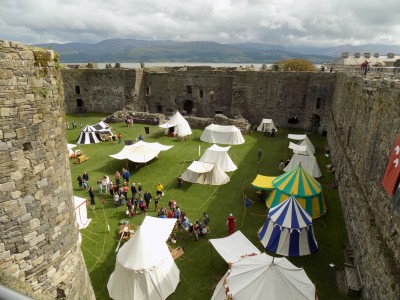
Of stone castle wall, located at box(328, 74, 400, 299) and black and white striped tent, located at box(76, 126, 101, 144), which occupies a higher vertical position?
stone castle wall, located at box(328, 74, 400, 299)

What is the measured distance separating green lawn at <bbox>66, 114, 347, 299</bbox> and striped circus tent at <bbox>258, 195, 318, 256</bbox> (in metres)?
0.38

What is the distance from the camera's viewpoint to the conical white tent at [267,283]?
7.95m

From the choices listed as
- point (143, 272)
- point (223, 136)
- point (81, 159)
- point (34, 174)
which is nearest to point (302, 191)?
point (143, 272)

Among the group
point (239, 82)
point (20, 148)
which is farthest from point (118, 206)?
point (239, 82)

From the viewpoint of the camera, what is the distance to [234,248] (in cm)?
1087

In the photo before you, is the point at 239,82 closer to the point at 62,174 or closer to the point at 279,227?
the point at 279,227

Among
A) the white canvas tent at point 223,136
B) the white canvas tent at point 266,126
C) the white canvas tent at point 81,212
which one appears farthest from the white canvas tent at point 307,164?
the white canvas tent at point 81,212

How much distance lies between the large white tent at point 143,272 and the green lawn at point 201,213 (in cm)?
50

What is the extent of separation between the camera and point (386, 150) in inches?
343

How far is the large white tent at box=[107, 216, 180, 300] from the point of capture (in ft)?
30.8

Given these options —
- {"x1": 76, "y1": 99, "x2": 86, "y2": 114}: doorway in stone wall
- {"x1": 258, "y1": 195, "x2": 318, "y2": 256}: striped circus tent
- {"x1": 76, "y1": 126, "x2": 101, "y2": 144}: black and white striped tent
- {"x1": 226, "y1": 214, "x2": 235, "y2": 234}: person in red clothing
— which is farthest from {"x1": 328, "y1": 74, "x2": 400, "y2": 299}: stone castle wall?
{"x1": 76, "y1": 99, "x2": 86, "y2": 114}: doorway in stone wall

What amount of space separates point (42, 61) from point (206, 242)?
9393 mm

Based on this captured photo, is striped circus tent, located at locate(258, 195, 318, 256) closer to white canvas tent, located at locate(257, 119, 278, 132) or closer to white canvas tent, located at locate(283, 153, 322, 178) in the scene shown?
white canvas tent, located at locate(283, 153, 322, 178)

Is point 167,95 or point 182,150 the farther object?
point 167,95
